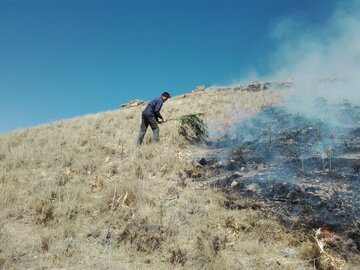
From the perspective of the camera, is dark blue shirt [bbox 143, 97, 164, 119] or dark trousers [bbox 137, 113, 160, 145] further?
dark blue shirt [bbox 143, 97, 164, 119]

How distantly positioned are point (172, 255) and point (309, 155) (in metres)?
4.49

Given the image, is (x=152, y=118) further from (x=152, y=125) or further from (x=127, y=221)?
(x=127, y=221)

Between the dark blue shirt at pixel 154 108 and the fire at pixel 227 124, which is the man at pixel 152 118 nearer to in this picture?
the dark blue shirt at pixel 154 108

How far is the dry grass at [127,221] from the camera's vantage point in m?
5.07

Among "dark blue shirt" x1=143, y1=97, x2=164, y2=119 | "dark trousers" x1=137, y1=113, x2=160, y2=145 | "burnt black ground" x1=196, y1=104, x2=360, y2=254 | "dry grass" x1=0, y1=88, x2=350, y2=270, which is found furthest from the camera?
"dark blue shirt" x1=143, y1=97, x2=164, y2=119

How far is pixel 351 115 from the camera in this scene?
11.7 m

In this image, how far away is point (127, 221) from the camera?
6098 mm

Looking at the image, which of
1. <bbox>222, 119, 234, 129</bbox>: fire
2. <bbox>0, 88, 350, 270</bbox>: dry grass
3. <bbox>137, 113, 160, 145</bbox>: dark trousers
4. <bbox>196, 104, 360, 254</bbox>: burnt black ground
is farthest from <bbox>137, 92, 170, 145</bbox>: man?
<bbox>222, 119, 234, 129</bbox>: fire

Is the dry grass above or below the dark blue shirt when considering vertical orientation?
below

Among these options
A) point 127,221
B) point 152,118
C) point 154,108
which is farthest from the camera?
point 154,108

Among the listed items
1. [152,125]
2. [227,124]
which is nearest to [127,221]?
[152,125]

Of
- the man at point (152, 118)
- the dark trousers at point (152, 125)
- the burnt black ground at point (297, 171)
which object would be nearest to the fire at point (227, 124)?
the burnt black ground at point (297, 171)

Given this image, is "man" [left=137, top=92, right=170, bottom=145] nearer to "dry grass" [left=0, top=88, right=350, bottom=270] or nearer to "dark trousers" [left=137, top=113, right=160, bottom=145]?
"dark trousers" [left=137, top=113, right=160, bottom=145]

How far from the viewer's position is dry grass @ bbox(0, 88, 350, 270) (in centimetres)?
507
